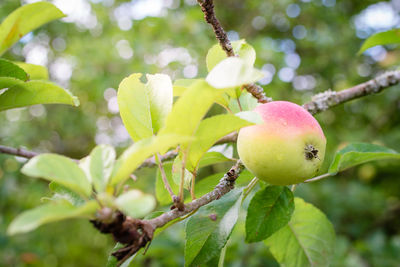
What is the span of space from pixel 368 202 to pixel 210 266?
260 centimetres

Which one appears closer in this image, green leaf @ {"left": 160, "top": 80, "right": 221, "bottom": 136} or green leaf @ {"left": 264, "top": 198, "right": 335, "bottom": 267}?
green leaf @ {"left": 160, "top": 80, "right": 221, "bottom": 136}

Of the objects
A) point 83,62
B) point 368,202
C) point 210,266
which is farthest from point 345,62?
point 210,266

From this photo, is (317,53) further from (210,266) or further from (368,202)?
(210,266)

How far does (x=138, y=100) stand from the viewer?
630 millimetres

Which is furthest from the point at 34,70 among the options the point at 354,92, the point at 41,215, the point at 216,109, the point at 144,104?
the point at 216,109

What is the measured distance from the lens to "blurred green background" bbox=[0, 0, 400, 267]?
2754mm

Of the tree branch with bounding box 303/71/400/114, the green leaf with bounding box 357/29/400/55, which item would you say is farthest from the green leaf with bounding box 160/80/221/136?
the green leaf with bounding box 357/29/400/55

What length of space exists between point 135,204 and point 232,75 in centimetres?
20

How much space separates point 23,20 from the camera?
0.74 meters

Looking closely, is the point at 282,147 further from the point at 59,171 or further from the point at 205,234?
the point at 59,171

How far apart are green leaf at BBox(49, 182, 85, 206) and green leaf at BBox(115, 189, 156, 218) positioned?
199 mm

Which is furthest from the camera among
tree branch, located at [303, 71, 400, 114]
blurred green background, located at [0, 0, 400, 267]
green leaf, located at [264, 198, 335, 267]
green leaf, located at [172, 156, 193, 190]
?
blurred green background, located at [0, 0, 400, 267]

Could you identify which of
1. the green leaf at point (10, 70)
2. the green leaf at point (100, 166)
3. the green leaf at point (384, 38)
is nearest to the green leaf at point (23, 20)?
the green leaf at point (10, 70)

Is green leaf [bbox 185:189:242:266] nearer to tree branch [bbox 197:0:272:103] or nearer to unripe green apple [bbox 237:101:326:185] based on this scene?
unripe green apple [bbox 237:101:326:185]
